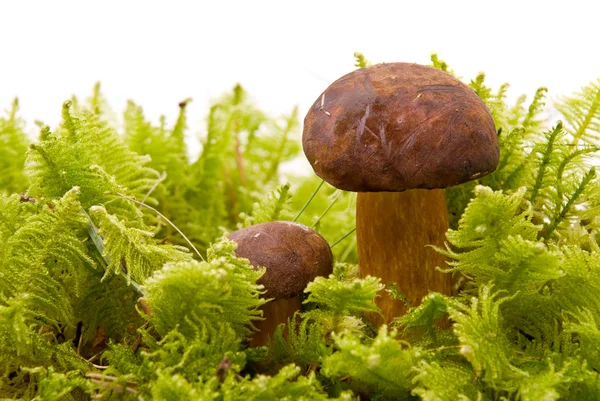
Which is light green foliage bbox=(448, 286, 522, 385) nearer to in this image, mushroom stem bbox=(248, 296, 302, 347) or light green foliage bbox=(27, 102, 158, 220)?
mushroom stem bbox=(248, 296, 302, 347)

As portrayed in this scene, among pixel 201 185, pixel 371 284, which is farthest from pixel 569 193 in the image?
pixel 201 185

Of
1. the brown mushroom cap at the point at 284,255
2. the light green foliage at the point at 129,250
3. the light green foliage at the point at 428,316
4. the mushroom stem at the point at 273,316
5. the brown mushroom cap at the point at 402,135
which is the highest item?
the brown mushroom cap at the point at 402,135

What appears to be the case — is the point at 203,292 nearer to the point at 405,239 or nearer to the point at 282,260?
the point at 282,260

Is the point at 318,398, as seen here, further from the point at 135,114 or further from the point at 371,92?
the point at 135,114

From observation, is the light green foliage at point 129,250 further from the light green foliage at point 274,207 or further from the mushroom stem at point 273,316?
the light green foliage at point 274,207

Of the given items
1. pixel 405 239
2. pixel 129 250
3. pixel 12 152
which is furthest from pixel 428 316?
pixel 12 152

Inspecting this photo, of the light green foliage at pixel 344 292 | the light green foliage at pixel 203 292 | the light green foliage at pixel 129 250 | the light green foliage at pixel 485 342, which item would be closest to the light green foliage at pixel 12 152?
the light green foliage at pixel 129 250

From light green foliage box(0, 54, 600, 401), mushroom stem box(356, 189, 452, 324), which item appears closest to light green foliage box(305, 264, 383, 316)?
light green foliage box(0, 54, 600, 401)
